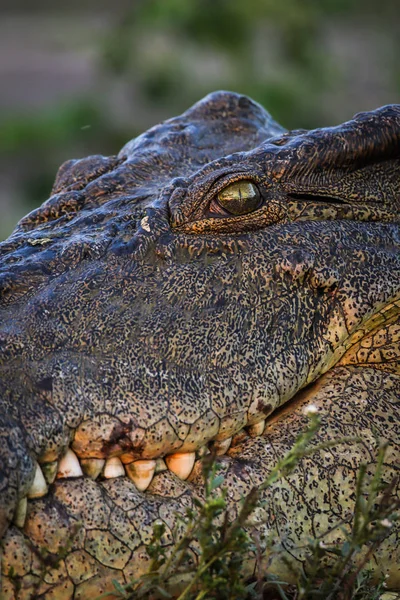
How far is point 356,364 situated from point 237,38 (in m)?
15.4

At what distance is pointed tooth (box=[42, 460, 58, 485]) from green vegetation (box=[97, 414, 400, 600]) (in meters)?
0.28

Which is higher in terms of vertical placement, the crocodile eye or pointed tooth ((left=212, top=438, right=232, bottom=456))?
the crocodile eye

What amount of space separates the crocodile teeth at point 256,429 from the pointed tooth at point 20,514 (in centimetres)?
69

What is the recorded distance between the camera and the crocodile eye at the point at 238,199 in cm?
301

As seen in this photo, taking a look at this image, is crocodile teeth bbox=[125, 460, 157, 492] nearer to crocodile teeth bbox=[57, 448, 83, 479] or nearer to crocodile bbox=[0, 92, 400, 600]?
crocodile bbox=[0, 92, 400, 600]

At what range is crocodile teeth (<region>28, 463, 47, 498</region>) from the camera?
2377 mm

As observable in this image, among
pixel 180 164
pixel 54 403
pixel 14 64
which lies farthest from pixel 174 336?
pixel 14 64

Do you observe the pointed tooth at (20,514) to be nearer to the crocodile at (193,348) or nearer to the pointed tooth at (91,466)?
the crocodile at (193,348)

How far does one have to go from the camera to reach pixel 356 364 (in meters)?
2.99

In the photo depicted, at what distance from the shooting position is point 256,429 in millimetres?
2746

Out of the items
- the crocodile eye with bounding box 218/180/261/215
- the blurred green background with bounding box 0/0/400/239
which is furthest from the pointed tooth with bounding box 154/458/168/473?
the blurred green background with bounding box 0/0/400/239

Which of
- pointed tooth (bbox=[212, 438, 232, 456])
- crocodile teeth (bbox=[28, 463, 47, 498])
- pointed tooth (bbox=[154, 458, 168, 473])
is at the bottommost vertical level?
crocodile teeth (bbox=[28, 463, 47, 498])

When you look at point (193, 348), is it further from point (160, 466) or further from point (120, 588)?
point (120, 588)

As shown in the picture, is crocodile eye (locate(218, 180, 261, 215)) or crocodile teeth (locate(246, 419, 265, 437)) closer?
crocodile teeth (locate(246, 419, 265, 437))
